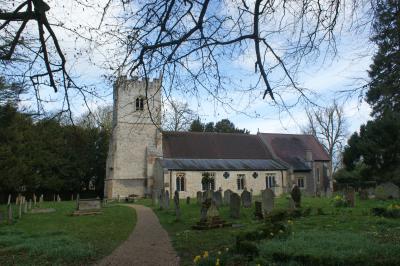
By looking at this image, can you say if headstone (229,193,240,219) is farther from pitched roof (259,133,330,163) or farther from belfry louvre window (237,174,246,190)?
pitched roof (259,133,330,163)

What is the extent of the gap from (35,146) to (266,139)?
77.9ft

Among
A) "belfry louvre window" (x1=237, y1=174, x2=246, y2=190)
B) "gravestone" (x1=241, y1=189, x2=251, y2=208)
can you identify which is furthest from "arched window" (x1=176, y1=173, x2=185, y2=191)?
"gravestone" (x1=241, y1=189, x2=251, y2=208)

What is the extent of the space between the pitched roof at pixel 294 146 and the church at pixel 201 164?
0.11 metres

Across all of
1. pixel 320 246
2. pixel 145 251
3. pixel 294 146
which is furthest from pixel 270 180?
pixel 320 246

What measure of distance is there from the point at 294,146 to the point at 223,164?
9567 millimetres

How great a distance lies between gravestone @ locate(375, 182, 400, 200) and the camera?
22.2m

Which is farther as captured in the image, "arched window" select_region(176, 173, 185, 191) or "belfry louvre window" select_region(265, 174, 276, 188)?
"belfry louvre window" select_region(265, 174, 276, 188)

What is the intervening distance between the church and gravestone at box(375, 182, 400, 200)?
15231mm

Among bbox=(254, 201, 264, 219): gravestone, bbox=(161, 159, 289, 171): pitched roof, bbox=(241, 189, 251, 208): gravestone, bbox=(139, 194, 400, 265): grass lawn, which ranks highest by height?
bbox=(161, 159, 289, 171): pitched roof

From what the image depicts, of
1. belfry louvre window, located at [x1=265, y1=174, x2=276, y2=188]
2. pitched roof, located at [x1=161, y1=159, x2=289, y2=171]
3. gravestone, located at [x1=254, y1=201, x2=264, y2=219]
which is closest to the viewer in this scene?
gravestone, located at [x1=254, y1=201, x2=264, y2=219]

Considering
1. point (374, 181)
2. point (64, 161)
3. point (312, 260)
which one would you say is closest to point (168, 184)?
point (64, 161)

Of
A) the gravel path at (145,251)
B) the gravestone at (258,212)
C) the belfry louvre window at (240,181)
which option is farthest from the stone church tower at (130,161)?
the gravel path at (145,251)

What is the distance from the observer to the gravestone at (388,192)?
72.9ft

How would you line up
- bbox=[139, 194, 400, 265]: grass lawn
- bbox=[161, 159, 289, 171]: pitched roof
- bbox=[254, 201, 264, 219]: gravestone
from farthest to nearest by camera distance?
1. bbox=[161, 159, 289, 171]: pitched roof
2. bbox=[254, 201, 264, 219]: gravestone
3. bbox=[139, 194, 400, 265]: grass lawn
